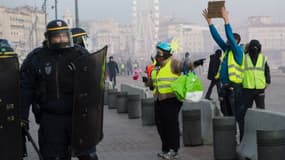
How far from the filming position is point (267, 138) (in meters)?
6.69

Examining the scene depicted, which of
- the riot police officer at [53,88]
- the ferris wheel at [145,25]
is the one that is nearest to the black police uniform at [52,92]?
the riot police officer at [53,88]

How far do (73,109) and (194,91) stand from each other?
376cm

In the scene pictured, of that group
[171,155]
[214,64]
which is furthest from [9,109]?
[214,64]

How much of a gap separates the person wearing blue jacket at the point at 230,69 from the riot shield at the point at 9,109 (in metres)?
3.96

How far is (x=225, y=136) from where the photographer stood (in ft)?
27.6

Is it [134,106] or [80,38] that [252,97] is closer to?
[80,38]

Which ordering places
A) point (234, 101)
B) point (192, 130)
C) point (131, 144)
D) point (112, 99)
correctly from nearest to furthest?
point (234, 101)
point (192, 130)
point (131, 144)
point (112, 99)

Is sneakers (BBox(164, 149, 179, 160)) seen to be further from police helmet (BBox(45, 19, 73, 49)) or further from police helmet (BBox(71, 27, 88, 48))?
police helmet (BBox(45, 19, 73, 49))

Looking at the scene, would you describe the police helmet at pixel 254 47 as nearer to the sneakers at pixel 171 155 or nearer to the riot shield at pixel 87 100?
the sneakers at pixel 171 155

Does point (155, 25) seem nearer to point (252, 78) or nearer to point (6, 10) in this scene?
point (6, 10)

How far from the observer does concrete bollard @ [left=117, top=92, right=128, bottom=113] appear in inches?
672

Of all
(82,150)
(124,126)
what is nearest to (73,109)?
(82,150)

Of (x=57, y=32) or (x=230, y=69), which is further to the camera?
(x=230, y=69)

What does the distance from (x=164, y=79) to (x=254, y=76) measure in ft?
4.89
